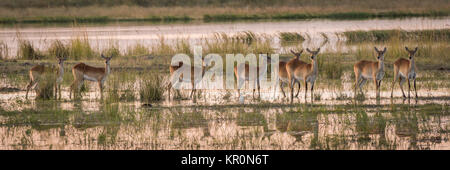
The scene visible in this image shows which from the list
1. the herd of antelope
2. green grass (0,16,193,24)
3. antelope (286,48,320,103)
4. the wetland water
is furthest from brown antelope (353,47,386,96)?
green grass (0,16,193,24)

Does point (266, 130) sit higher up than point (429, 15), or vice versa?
point (429, 15)

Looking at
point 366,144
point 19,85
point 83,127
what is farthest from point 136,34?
point 366,144

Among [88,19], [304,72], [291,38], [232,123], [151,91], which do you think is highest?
[88,19]

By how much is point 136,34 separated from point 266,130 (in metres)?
23.9

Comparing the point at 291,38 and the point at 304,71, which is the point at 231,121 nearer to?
the point at 304,71

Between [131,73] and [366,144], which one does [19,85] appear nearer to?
[131,73]

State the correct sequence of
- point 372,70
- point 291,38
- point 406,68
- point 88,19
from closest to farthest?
point 406,68 → point 372,70 → point 291,38 → point 88,19

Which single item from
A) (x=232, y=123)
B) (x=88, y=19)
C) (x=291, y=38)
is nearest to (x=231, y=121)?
(x=232, y=123)

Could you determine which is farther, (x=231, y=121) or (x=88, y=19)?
(x=88, y=19)

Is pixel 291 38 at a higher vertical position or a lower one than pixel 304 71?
higher

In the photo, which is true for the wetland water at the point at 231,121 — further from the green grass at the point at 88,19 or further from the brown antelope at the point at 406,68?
the green grass at the point at 88,19

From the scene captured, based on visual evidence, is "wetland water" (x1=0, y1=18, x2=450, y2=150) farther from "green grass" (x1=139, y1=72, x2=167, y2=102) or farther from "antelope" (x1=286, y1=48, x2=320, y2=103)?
"antelope" (x1=286, y1=48, x2=320, y2=103)

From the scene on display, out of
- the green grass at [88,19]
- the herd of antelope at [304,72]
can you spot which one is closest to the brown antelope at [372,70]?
the herd of antelope at [304,72]

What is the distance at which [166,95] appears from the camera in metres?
14.7
